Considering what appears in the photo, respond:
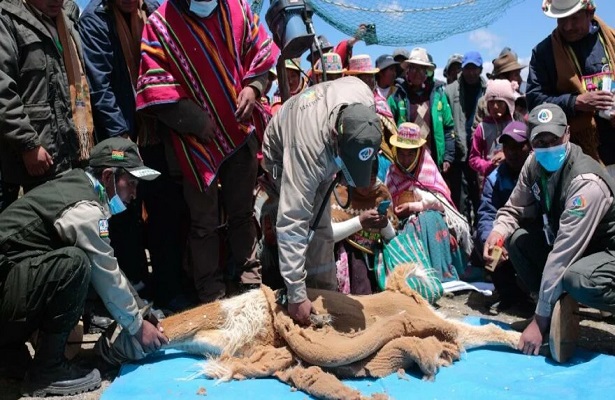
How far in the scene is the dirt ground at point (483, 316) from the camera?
9.40ft

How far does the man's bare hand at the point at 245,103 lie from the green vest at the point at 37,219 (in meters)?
1.12

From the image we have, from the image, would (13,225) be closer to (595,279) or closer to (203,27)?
(203,27)

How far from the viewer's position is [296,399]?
109 inches

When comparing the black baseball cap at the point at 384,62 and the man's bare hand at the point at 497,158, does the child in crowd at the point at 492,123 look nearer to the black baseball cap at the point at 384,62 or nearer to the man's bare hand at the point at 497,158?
the man's bare hand at the point at 497,158

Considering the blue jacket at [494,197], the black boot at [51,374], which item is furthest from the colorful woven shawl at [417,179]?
the black boot at [51,374]

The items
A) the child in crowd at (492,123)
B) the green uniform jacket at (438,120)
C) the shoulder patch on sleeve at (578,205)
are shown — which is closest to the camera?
the shoulder patch on sleeve at (578,205)

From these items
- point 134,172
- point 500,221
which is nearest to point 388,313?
point 500,221

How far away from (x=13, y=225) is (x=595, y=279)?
8.97 feet

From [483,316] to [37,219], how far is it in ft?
8.98

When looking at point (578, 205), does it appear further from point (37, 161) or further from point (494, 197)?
point (37, 161)

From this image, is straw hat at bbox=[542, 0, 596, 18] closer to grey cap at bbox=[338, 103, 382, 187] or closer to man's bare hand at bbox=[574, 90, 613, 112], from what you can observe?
man's bare hand at bbox=[574, 90, 613, 112]

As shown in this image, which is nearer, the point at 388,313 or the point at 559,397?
the point at 559,397

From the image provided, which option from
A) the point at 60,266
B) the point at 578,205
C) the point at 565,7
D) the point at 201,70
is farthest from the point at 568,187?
the point at 60,266

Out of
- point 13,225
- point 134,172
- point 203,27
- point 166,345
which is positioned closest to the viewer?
point 13,225
